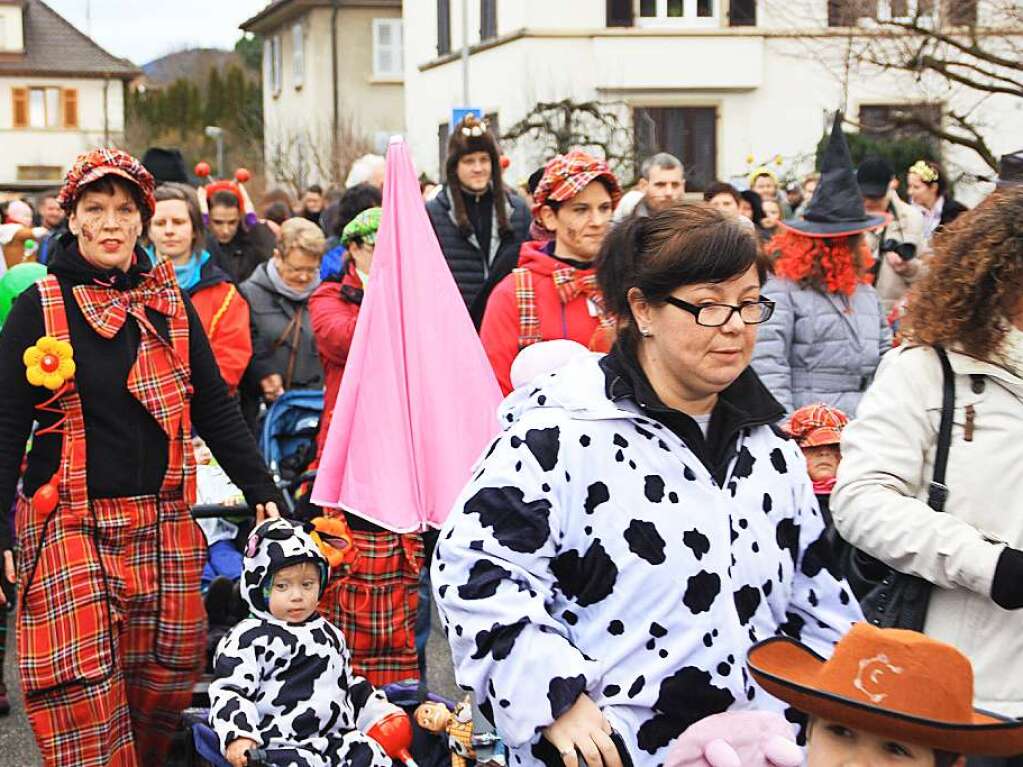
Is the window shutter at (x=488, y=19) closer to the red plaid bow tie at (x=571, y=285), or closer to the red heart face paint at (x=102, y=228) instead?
the red plaid bow tie at (x=571, y=285)

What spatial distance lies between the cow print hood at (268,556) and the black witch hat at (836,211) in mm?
2784

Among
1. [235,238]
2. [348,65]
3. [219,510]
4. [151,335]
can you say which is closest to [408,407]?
[219,510]

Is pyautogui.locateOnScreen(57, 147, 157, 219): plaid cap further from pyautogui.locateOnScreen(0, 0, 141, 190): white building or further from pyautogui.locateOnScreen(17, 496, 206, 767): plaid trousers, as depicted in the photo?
pyautogui.locateOnScreen(0, 0, 141, 190): white building

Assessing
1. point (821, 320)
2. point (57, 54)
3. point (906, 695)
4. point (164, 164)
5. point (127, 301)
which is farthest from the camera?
point (57, 54)

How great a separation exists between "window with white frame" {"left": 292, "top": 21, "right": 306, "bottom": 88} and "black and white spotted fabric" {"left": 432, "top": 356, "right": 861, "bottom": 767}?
4529cm

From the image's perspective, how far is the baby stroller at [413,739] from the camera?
5117 mm

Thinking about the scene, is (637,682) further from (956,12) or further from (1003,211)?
(956,12)

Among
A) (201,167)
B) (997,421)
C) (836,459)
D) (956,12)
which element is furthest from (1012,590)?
(956,12)

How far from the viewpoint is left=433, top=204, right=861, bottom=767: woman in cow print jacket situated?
3.18 m

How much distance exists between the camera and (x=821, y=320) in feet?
22.6

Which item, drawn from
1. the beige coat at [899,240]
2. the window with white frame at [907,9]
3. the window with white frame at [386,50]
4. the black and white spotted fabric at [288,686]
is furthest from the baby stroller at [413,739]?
the window with white frame at [386,50]

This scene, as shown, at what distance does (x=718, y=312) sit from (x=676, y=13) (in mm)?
29518

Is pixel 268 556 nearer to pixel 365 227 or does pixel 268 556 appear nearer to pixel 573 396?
pixel 573 396

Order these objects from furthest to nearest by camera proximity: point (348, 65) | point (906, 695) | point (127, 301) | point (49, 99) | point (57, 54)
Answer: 1. point (57, 54)
2. point (49, 99)
3. point (348, 65)
4. point (127, 301)
5. point (906, 695)
